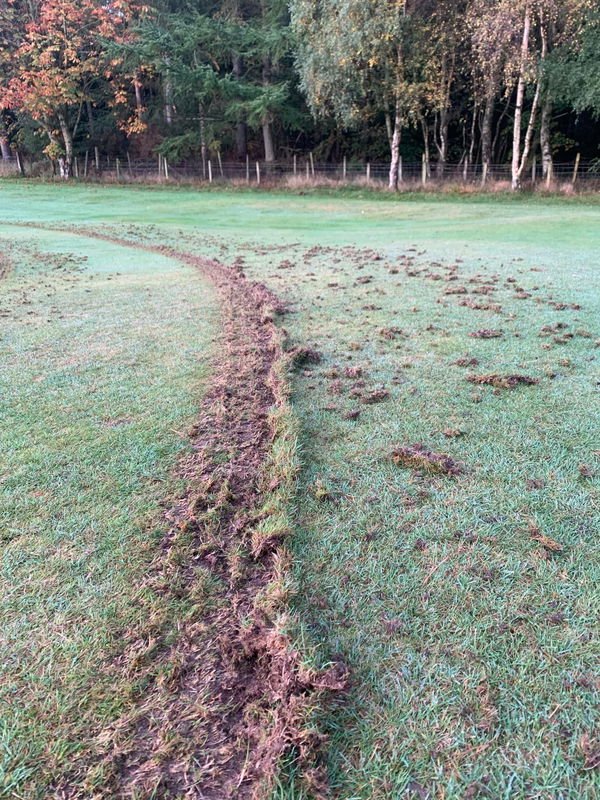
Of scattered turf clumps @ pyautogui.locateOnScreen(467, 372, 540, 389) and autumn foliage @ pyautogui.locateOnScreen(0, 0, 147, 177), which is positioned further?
autumn foliage @ pyautogui.locateOnScreen(0, 0, 147, 177)

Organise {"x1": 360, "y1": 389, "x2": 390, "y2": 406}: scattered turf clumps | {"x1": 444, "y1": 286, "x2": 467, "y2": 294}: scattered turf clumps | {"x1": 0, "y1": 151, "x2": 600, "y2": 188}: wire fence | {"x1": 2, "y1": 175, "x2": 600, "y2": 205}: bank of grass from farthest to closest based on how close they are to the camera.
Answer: {"x1": 0, "y1": 151, "x2": 600, "y2": 188}: wire fence
{"x1": 2, "y1": 175, "x2": 600, "y2": 205}: bank of grass
{"x1": 444, "y1": 286, "x2": 467, "y2": 294}: scattered turf clumps
{"x1": 360, "y1": 389, "x2": 390, "y2": 406}: scattered turf clumps

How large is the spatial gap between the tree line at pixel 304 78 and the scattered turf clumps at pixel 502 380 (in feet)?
57.3

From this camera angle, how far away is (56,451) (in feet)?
6.86

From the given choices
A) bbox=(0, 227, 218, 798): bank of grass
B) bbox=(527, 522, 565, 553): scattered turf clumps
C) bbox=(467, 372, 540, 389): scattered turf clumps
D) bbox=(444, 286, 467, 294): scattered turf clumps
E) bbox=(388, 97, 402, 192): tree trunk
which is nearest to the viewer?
bbox=(0, 227, 218, 798): bank of grass

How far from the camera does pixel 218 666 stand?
3.92ft

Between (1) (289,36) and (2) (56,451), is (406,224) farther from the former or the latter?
(1) (289,36)

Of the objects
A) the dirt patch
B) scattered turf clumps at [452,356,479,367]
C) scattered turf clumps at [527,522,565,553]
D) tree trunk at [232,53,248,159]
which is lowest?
scattered turf clumps at [527,522,565,553]

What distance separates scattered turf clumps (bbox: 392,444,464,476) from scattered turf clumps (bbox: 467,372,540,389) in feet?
2.84

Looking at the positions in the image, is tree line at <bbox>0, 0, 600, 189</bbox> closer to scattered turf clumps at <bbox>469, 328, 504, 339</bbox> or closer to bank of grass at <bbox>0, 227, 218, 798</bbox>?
scattered turf clumps at <bbox>469, 328, 504, 339</bbox>

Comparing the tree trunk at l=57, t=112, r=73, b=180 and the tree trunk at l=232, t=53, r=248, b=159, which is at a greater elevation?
the tree trunk at l=232, t=53, r=248, b=159

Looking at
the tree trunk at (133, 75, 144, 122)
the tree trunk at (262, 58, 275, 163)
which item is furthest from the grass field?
the tree trunk at (133, 75, 144, 122)

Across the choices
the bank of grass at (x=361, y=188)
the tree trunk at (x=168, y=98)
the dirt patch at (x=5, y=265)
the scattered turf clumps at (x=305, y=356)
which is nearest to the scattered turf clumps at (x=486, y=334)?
the scattered turf clumps at (x=305, y=356)

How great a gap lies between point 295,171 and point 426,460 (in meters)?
24.4

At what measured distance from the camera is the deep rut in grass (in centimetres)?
98
